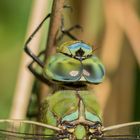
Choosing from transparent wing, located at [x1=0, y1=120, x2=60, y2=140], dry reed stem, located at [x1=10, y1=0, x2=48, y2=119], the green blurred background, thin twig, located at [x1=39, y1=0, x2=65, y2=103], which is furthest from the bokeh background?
transparent wing, located at [x1=0, y1=120, x2=60, y2=140]

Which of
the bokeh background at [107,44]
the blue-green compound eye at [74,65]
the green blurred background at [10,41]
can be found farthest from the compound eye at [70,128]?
the green blurred background at [10,41]

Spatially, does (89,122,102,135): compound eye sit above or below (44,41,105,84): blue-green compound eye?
below

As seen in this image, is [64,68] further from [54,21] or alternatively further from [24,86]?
[24,86]

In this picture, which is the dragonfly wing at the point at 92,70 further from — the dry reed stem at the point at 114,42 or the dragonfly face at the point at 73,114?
the dry reed stem at the point at 114,42

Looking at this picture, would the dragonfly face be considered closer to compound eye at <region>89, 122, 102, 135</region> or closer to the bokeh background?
compound eye at <region>89, 122, 102, 135</region>

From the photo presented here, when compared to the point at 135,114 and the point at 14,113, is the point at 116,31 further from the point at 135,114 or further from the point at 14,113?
the point at 14,113

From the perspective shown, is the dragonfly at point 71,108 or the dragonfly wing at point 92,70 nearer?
the dragonfly at point 71,108

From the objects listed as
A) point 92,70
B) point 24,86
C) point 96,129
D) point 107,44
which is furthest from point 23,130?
point 107,44

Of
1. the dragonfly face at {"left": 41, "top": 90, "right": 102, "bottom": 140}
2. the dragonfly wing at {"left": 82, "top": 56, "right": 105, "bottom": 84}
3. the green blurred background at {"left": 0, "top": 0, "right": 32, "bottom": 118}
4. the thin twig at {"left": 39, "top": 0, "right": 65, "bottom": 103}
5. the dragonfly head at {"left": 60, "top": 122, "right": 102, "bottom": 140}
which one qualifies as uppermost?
the green blurred background at {"left": 0, "top": 0, "right": 32, "bottom": 118}

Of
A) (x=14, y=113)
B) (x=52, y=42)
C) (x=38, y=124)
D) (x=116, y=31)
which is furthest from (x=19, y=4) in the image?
(x=38, y=124)
